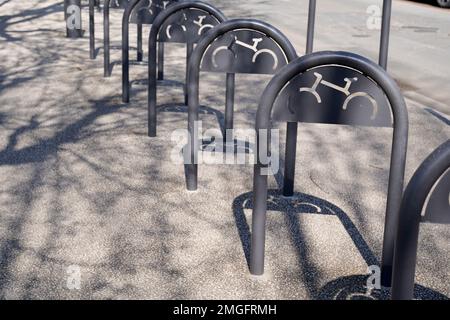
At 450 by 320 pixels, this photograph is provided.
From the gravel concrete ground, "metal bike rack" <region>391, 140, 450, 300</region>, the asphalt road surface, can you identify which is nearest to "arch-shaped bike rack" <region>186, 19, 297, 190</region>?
the gravel concrete ground

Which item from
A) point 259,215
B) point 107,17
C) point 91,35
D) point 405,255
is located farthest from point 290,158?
point 91,35

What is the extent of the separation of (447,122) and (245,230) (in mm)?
3695

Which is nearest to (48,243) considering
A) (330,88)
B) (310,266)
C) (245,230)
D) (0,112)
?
(245,230)

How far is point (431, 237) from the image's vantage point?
4816mm

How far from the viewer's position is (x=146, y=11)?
312 inches

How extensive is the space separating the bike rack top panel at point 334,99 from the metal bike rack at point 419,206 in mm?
1100

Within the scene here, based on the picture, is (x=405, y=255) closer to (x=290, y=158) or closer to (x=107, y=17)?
(x=290, y=158)

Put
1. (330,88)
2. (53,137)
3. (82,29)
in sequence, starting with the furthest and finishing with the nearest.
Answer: (82,29) → (53,137) → (330,88)

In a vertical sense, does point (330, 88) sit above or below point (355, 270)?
above

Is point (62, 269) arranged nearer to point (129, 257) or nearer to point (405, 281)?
point (129, 257)

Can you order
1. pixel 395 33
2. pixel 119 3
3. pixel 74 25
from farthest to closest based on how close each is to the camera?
pixel 395 33
pixel 74 25
pixel 119 3

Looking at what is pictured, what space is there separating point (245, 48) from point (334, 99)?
1278 mm

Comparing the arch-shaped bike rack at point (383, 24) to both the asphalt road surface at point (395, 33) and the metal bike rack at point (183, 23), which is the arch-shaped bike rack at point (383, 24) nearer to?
the metal bike rack at point (183, 23)

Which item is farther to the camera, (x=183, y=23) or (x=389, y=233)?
(x=183, y=23)
